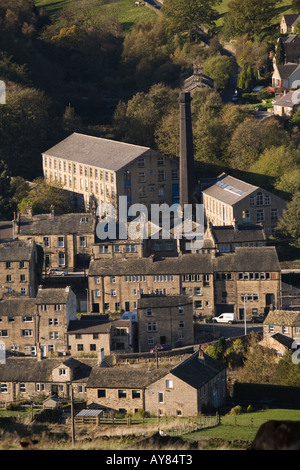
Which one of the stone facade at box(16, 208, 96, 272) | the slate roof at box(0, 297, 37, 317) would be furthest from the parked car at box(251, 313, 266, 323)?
the stone facade at box(16, 208, 96, 272)

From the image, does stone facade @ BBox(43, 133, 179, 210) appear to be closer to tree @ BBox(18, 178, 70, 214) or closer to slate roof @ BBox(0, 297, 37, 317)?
tree @ BBox(18, 178, 70, 214)

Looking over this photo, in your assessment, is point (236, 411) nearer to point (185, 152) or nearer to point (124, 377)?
point (124, 377)

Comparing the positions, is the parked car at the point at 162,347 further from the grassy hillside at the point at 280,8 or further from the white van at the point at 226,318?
the grassy hillside at the point at 280,8

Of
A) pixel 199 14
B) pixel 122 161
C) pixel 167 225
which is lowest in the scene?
pixel 167 225

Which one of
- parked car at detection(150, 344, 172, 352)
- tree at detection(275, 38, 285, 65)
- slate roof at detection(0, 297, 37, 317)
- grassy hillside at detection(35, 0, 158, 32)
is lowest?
parked car at detection(150, 344, 172, 352)
